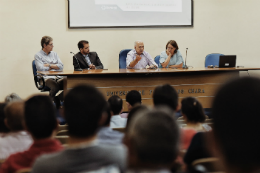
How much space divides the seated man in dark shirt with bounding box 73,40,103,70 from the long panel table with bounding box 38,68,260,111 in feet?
2.23

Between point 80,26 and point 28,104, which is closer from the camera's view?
point 28,104

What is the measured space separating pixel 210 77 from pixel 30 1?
3656 millimetres

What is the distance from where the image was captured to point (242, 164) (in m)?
0.55

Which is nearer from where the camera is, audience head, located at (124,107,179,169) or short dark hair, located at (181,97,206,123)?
audience head, located at (124,107,179,169)

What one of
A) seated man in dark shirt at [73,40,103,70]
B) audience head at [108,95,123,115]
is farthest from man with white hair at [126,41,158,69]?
audience head at [108,95,123,115]

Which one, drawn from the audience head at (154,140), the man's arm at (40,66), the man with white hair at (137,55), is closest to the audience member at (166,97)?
the audience head at (154,140)

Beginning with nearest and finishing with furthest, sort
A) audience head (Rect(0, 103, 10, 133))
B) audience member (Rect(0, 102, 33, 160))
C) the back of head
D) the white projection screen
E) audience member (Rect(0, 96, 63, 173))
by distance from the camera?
the back of head, audience member (Rect(0, 96, 63, 173)), audience member (Rect(0, 102, 33, 160)), audience head (Rect(0, 103, 10, 133)), the white projection screen

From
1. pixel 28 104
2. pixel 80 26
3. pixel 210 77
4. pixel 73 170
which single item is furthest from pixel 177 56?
pixel 73 170

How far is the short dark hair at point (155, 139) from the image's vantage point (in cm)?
68

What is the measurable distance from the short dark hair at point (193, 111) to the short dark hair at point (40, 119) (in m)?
0.89

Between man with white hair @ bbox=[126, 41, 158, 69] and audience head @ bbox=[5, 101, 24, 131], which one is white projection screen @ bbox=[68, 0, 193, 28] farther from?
audience head @ bbox=[5, 101, 24, 131]

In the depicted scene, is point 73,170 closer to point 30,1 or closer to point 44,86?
point 44,86

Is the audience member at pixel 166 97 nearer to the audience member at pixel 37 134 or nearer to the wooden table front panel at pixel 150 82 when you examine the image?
the audience member at pixel 37 134

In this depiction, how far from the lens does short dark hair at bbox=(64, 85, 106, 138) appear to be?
923 millimetres
